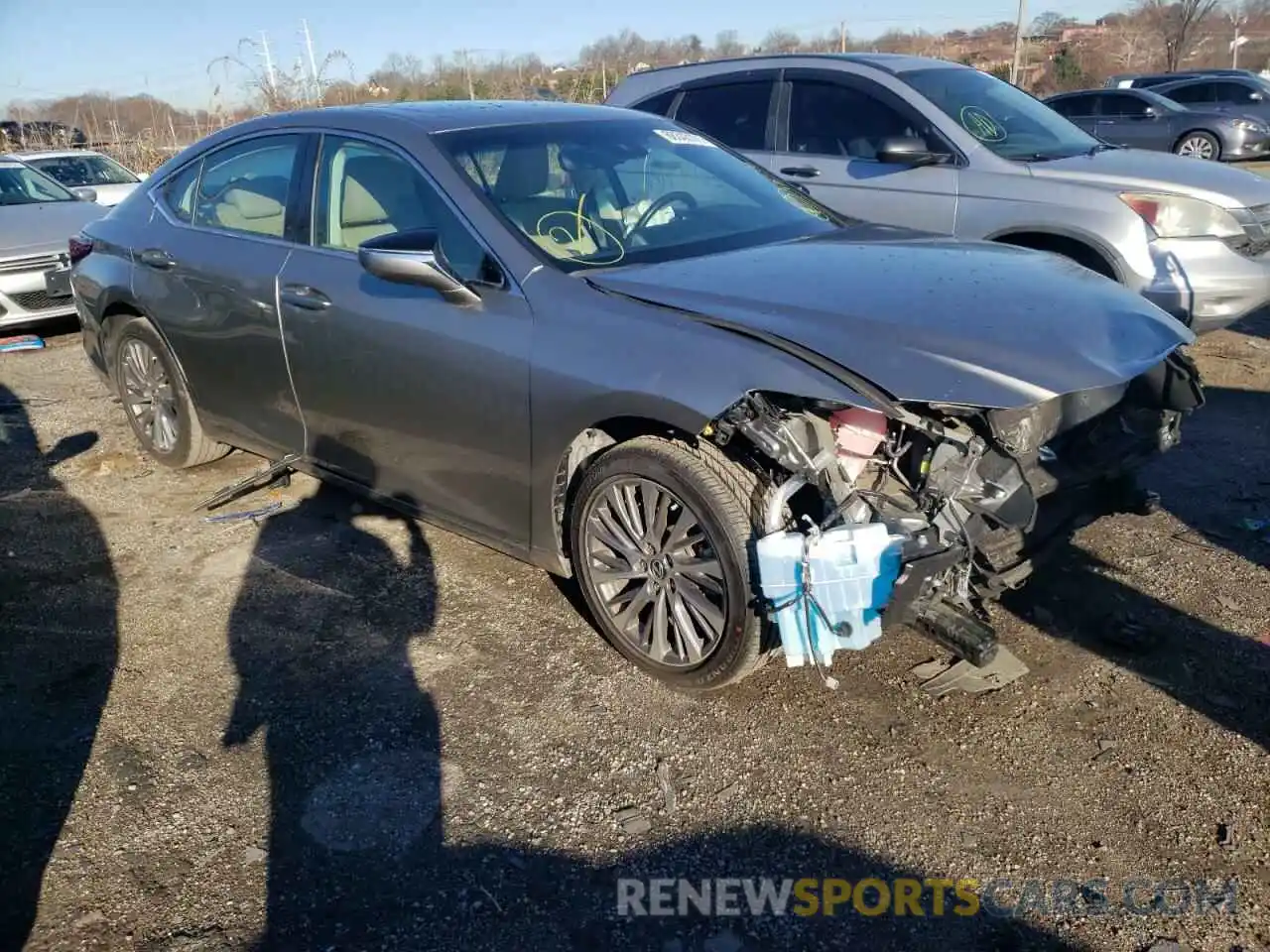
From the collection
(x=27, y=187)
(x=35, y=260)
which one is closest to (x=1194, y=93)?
(x=27, y=187)

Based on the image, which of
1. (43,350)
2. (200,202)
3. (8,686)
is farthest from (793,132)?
(43,350)

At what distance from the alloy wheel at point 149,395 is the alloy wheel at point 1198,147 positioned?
1908 centimetres

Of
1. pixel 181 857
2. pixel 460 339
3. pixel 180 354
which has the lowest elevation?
pixel 181 857

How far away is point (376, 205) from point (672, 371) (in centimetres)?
163

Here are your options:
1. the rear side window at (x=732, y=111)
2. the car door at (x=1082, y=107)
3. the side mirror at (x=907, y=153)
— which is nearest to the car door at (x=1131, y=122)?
the car door at (x=1082, y=107)

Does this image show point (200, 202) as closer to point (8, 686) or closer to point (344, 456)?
point (344, 456)

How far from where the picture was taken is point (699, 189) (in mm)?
4145

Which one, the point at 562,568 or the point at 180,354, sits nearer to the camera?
the point at 562,568

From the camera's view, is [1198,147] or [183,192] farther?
[1198,147]

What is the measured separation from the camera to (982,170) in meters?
6.05

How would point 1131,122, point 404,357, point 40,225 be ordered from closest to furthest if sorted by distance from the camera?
point 404,357, point 40,225, point 1131,122

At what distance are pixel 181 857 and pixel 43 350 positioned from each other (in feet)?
23.6

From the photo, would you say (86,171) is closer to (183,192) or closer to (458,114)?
(183,192)

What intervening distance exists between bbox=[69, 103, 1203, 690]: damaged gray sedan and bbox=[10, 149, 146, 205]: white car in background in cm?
977
